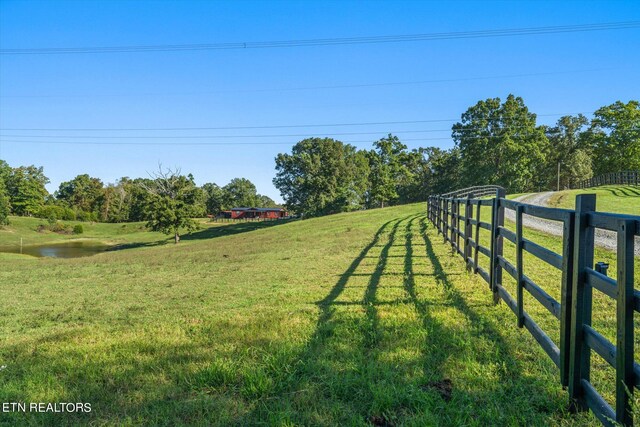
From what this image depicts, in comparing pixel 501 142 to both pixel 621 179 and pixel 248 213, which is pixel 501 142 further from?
pixel 248 213

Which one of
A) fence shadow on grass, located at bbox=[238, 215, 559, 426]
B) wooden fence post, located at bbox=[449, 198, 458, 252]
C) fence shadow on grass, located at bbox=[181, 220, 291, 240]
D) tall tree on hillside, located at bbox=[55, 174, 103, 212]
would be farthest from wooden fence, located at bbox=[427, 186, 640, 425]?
tall tree on hillside, located at bbox=[55, 174, 103, 212]

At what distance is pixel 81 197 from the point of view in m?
104

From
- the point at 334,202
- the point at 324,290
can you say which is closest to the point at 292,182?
the point at 334,202

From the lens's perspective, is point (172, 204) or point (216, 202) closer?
point (172, 204)

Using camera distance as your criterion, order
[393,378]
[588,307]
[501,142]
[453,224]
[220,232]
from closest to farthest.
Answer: [588,307]
[393,378]
[453,224]
[501,142]
[220,232]

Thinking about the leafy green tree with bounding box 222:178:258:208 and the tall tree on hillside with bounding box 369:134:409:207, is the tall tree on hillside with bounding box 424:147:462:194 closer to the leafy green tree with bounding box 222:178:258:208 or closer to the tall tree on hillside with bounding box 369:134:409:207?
the tall tree on hillside with bounding box 369:134:409:207

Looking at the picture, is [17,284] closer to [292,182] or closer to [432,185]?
[292,182]

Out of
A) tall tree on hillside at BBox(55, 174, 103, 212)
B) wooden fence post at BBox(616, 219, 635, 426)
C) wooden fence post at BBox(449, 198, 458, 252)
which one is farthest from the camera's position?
tall tree on hillside at BBox(55, 174, 103, 212)

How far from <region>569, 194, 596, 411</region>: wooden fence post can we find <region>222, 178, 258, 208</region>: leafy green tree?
407 ft

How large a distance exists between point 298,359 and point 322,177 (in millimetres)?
55368

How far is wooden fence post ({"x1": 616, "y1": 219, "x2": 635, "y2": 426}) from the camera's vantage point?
7.24ft

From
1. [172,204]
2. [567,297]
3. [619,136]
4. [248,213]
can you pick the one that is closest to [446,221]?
[567,297]

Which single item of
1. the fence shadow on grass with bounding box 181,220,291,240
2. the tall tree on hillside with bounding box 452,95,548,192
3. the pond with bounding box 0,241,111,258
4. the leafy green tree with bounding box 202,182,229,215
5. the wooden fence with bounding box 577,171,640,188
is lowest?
the pond with bounding box 0,241,111,258

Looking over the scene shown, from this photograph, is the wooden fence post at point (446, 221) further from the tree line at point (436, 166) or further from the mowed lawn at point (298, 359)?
the tree line at point (436, 166)
